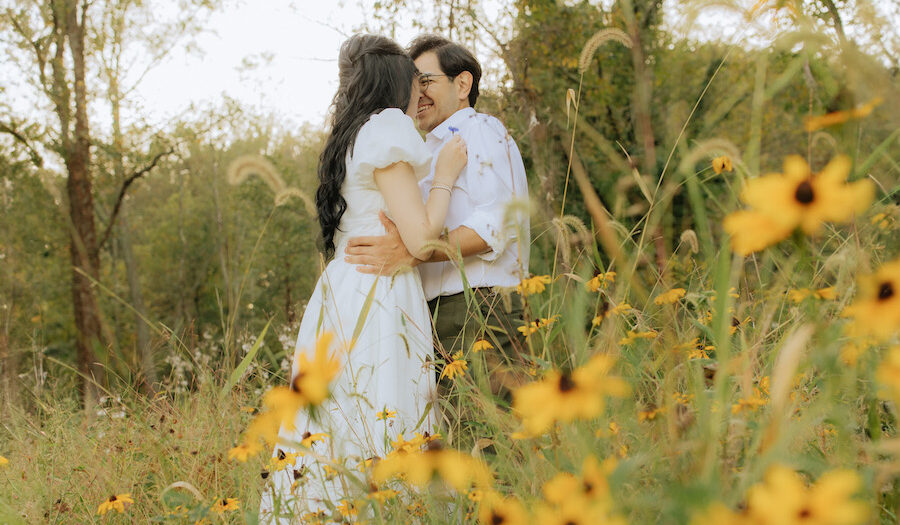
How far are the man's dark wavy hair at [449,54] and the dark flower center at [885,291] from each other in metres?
2.62

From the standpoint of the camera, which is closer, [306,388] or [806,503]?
[806,503]

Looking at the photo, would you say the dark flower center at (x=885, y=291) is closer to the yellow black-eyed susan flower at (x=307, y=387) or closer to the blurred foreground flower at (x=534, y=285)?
the yellow black-eyed susan flower at (x=307, y=387)

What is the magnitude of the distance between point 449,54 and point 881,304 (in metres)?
2.66

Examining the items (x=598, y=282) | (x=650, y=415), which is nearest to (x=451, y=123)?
(x=598, y=282)

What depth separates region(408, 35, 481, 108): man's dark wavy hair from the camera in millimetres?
3195

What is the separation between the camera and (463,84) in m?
3.23

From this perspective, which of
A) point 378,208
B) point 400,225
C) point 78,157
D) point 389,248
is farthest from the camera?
point 78,157

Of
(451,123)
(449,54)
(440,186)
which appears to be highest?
(449,54)

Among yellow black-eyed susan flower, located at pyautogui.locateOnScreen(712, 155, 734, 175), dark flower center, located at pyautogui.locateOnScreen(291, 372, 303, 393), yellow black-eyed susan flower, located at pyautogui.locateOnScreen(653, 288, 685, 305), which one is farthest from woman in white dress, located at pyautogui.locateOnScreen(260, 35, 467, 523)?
dark flower center, located at pyautogui.locateOnScreen(291, 372, 303, 393)

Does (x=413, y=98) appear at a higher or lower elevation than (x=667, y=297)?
higher

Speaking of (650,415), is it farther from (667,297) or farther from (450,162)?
(450,162)

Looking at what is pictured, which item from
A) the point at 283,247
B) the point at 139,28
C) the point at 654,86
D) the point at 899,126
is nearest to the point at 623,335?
the point at 899,126

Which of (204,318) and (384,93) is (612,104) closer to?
(384,93)

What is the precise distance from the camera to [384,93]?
2770mm
